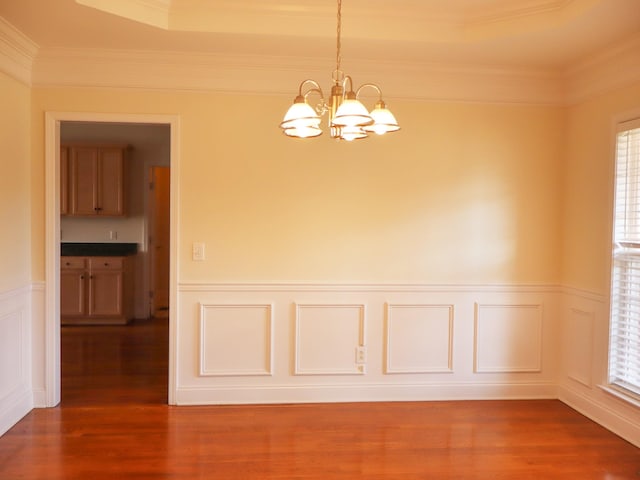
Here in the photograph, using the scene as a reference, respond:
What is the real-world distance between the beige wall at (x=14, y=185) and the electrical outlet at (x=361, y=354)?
8.04ft

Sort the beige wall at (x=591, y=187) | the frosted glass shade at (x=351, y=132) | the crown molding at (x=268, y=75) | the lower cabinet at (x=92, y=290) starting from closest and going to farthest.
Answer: the frosted glass shade at (x=351, y=132), the beige wall at (x=591, y=187), the crown molding at (x=268, y=75), the lower cabinet at (x=92, y=290)

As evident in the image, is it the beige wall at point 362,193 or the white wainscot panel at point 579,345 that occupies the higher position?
the beige wall at point 362,193

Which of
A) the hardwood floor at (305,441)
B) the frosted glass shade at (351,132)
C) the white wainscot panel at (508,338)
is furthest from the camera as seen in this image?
the white wainscot panel at (508,338)

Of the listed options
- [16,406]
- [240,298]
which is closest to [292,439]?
[240,298]

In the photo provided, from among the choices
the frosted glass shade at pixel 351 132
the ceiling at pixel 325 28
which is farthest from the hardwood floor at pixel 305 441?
the ceiling at pixel 325 28

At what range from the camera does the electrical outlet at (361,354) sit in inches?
146

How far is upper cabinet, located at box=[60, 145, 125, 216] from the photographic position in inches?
251

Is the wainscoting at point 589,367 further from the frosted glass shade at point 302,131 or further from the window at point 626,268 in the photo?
the frosted glass shade at point 302,131

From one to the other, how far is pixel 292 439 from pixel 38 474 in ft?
4.71

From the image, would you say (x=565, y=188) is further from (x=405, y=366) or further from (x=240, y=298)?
(x=240, y=298)

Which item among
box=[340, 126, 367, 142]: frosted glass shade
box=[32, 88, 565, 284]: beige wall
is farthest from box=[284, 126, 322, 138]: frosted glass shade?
box=[32, 88, 565, 284]: beige wall

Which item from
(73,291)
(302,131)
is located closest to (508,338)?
(302,131)

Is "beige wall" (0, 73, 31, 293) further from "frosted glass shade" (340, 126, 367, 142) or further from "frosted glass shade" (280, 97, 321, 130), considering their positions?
"frosted glass shade" (340, 126, 367, 142)

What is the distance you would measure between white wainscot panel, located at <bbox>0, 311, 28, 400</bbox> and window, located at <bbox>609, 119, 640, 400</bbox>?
4055 mm
